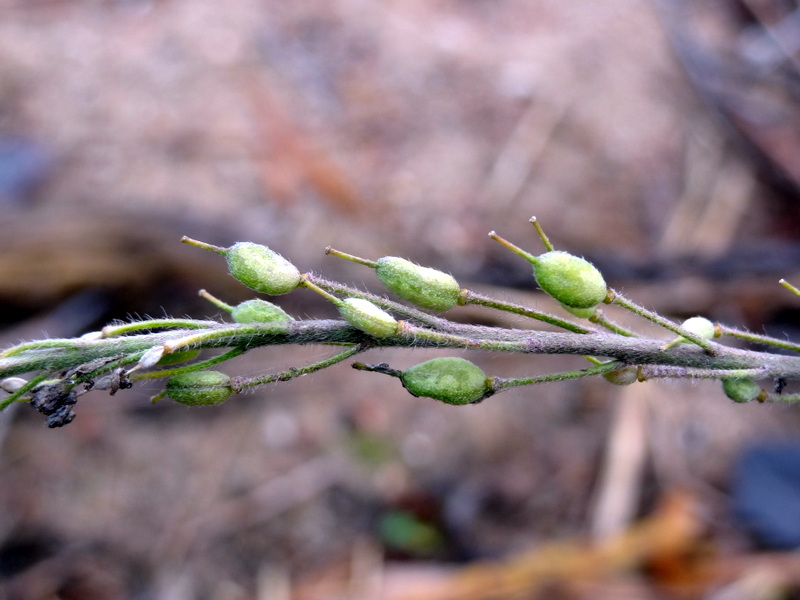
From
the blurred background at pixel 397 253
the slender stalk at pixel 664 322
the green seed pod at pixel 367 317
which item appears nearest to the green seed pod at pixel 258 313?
the green seed pod at pixel 367 317

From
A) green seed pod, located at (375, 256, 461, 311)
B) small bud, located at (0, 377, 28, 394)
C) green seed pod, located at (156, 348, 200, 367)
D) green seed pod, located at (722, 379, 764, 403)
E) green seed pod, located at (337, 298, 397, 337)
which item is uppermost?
green seed pod, located at (375, 256, 461, 311)

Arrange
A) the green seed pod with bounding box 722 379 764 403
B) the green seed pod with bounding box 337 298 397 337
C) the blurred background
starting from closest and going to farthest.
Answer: the green seed pod with bounding box 337 298 397 337, the green seed pod with bounding box 722 379 764 403, the blurred background

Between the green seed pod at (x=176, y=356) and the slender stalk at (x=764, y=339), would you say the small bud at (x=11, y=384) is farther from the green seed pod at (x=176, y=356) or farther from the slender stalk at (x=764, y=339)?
the slender stalk at (x=764, y=339)

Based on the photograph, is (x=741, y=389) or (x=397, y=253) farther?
(x=397, y=253)

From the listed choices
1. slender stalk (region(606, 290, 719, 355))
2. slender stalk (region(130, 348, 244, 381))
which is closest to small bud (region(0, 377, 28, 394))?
slender stalk (region(130, 348, 244, 381))

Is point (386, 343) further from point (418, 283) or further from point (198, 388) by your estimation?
point (198, 388)

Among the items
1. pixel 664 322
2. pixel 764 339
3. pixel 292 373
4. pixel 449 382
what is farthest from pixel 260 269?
pixel 764 339

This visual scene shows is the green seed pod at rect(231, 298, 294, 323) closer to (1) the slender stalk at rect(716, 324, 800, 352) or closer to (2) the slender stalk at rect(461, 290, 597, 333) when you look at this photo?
(2) the slender stalk at rect(461, 290, 597, 333)
